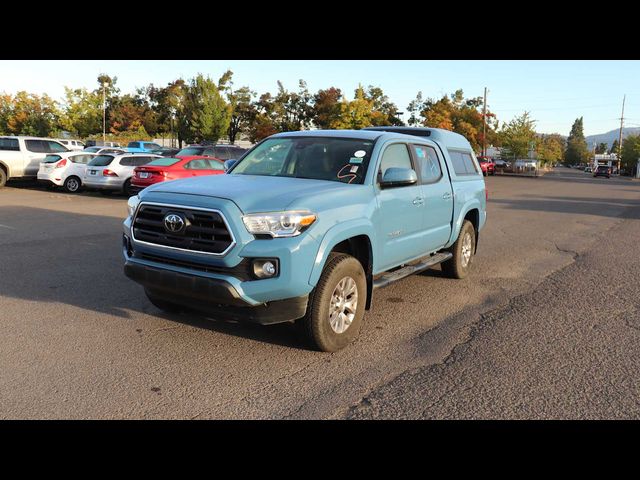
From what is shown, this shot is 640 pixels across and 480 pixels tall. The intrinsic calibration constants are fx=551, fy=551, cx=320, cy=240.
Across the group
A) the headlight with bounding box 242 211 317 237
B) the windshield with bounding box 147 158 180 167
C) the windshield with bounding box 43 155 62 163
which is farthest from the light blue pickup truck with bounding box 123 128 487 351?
the windshield with bounding box 43 155 62 163

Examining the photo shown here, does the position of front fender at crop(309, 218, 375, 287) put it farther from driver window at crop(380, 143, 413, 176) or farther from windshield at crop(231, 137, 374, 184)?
driver window at crop(380, 143, 413, 176)

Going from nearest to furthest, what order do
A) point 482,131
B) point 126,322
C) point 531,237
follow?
point 126,322 → point 531,237 → point 482,131

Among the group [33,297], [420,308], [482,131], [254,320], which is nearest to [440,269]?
[420,308]

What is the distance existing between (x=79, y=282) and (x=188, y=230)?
301 centimetres

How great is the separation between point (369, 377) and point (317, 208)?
1.36m

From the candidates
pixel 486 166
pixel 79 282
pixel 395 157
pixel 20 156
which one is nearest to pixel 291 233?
pixel 395 157

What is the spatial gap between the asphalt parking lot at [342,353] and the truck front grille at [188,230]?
0.89 metres

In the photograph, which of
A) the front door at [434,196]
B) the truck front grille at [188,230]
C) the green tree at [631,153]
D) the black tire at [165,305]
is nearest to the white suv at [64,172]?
the black tire at [165,305]

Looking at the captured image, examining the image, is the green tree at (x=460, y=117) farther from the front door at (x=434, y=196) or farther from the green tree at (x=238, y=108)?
the front door at (x=434, y=196)

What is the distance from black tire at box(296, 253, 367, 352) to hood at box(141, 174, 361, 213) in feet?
1.94

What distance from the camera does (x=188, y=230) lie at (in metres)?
4.31

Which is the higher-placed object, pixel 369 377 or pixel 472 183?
pixel 472 183

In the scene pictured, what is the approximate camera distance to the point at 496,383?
4059 mm
